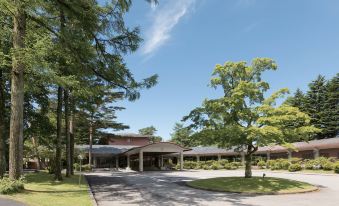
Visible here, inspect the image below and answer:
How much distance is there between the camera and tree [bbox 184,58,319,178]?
21.3 meters

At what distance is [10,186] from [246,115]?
44.9ft

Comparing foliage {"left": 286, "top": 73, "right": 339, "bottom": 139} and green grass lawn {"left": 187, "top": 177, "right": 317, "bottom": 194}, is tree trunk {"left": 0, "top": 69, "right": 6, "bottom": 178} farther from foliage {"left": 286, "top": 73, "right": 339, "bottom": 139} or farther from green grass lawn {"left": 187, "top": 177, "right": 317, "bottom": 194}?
foliage {"left": 286, "top": 73, "right": 339, "bottom": 139}

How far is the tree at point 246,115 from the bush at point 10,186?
1125 centimetres

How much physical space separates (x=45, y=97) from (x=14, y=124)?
→ 12768 millimetres

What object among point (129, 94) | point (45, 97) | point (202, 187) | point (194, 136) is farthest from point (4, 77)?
point (202, 187)

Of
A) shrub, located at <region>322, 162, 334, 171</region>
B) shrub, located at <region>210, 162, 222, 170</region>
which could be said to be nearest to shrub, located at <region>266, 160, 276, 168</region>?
shrub, located at <region>210, 162, 222, 170</region>

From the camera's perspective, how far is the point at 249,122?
2280 cm

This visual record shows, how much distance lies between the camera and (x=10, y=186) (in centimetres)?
1473

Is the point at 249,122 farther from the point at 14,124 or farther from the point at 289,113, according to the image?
the point at 14,124

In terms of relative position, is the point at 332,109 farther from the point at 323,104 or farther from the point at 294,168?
the point at 294,168

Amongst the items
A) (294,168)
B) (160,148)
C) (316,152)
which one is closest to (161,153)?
(160,148)

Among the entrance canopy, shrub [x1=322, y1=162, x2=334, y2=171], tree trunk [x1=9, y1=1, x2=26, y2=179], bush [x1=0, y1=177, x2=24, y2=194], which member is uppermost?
tree trunk [x1=9, y1=1, x2=26, y2=179]

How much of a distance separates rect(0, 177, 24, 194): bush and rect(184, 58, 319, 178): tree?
36.9 ft

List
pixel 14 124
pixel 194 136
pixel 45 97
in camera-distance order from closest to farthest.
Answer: pixel 14 124 < pixel 194 136 < pixel 45 97
